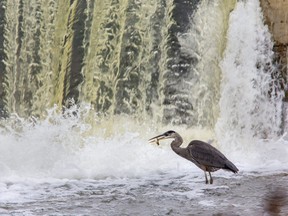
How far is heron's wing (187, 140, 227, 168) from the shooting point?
7898 mm

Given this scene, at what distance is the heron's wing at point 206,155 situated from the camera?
790 centimetres

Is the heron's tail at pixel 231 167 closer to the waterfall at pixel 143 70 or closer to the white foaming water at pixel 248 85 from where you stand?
the waterfall at pixel 143 70

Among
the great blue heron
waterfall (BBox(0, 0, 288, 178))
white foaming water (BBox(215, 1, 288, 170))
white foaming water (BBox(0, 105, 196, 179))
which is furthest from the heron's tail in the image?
white foaming water (BBox(215, 1, 288, 170))

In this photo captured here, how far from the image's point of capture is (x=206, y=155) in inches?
316

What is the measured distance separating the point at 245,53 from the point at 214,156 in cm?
459

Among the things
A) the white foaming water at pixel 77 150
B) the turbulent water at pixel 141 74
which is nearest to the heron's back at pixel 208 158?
the white foaming water at pixel 77 150

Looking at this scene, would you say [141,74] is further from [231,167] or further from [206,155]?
[231,167]

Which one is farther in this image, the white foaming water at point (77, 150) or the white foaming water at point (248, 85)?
the white foaming water at point (248, 85)

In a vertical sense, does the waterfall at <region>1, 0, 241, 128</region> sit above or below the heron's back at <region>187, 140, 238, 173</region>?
above

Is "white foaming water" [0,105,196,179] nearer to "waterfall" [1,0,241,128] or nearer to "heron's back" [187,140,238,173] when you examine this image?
"waterfall" [1,0,241,128]

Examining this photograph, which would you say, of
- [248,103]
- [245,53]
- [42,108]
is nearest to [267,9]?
[245,53]

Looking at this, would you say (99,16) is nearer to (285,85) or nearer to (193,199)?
(285,85)

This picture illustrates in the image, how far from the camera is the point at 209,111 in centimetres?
1206

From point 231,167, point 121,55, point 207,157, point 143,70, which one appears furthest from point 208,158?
point 121,55
